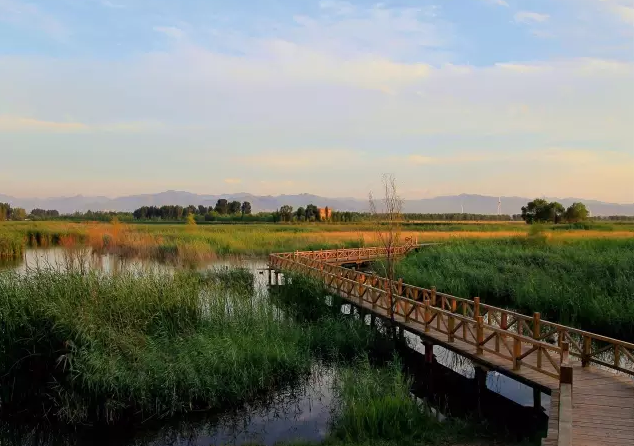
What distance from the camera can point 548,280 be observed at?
21.7 meters

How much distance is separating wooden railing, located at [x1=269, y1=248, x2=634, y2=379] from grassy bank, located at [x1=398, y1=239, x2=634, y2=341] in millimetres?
1397

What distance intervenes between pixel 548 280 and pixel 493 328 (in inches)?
471

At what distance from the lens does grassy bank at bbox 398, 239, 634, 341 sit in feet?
55.6

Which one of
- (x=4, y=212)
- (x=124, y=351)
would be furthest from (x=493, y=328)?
(x=4, y=212)

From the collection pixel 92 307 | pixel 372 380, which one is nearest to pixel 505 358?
pixel 372 380

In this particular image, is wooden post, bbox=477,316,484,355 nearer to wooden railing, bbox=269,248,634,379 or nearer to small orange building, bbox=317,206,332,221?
wooden railing, bbox=269,248,634,379

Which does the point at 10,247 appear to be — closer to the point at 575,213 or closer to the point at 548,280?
the point at 548,280

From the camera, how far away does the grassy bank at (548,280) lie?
16.9 metres

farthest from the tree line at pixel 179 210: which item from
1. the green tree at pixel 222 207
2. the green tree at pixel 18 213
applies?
the green tree at pixel 18 213

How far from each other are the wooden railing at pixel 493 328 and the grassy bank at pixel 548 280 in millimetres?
1397

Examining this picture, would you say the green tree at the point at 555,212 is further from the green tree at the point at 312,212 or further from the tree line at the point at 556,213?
the green tree at the point at 312,212

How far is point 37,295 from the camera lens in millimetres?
11625

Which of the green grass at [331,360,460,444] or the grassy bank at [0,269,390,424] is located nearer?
the green grass at [331,360,460,444]

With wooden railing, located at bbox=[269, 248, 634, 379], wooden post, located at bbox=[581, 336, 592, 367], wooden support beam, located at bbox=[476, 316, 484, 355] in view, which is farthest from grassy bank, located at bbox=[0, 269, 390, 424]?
wooden post, located at bbox=[581, 336, 592, 367]
